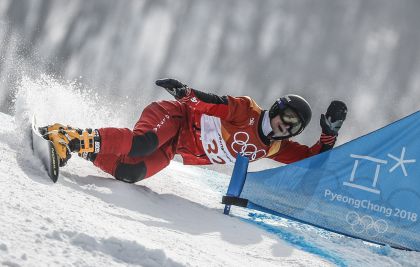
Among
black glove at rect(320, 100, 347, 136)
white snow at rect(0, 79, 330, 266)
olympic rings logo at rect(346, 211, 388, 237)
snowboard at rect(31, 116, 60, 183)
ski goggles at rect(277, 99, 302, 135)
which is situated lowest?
white snow at rect(0, 79, 330, 266)

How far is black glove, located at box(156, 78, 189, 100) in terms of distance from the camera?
421 cm

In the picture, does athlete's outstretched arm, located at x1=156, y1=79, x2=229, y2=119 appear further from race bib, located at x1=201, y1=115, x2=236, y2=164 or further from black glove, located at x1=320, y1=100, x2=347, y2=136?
black glove, located at x1=320, y1=100, x2=347, y2=136

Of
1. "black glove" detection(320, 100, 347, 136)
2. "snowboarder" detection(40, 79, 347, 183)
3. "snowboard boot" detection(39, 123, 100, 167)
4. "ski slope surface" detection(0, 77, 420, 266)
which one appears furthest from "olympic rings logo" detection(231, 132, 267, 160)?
"snowboard boot" detection(39, 123, 100, 167)

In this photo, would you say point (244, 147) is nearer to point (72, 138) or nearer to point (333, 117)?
point (333, 117)

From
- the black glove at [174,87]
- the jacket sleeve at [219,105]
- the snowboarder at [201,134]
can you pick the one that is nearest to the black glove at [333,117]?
the snowboarder at [201,134]

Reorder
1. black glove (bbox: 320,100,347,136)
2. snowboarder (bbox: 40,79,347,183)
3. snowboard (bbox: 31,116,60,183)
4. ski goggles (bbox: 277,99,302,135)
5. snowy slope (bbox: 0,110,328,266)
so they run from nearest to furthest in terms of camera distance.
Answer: snowy slope (bbox: 0,110,328,266), snowboard (bbox: 31,116,60,183), snowboarder (bbox: 40,79,347,183), ski goggles (bbox: 277,99,302,135), black glove (bbox: 320,100,347,136)

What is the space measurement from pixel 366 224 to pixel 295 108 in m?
1.35

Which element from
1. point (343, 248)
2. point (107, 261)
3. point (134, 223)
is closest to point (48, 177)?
point (134, 223)

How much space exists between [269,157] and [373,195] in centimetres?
123

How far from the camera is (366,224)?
14.2 feet

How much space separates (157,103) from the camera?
478cm

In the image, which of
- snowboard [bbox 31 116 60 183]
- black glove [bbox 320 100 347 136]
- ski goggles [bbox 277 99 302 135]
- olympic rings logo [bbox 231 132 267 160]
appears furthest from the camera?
black glove [bbox 320 100 347 136]

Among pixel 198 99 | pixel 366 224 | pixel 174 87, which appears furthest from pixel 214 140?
pixel 366 224

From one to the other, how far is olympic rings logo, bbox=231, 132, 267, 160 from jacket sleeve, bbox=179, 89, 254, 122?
0.20 m
